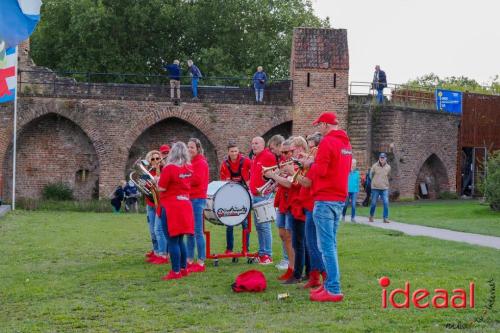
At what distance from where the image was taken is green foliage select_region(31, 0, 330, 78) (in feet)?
152

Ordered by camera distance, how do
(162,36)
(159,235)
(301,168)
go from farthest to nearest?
(162,36) < (159,235) < (301,168)

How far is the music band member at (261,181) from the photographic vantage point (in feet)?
40.2

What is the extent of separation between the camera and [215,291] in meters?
10.4

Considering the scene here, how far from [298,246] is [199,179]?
2133mm

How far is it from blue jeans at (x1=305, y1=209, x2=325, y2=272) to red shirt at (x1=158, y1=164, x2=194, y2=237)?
1841 mm

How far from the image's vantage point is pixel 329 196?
31.3 feet

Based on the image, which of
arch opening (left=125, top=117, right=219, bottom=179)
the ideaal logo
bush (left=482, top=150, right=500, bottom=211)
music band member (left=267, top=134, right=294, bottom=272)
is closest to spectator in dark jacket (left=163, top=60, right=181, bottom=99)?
arch opening (left=125, top=117, right=219, bottom=179)

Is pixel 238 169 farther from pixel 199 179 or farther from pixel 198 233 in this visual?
pixel 198 233

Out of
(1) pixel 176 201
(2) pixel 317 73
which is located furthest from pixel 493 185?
(1) pixel 176 201

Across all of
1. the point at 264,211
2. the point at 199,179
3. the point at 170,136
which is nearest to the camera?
the point at 199,179

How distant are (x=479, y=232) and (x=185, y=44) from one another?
32150 millimetres

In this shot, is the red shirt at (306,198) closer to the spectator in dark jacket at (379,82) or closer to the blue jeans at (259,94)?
the blue jeans at (259,94)

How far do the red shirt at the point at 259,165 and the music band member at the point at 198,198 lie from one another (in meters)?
0.68

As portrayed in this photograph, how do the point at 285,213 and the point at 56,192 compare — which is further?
the point at 56,192
